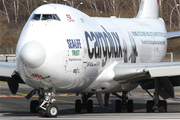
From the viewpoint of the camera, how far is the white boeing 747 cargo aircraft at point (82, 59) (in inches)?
622

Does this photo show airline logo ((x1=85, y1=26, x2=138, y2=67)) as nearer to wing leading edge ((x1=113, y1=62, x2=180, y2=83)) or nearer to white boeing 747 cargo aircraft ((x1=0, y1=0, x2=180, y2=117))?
white boeing 747 cargo aircraft ((x1=0, y1=0, x2=180, y2=117))

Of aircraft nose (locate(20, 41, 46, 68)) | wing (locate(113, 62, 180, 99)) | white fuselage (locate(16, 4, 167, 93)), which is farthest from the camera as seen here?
wing (locate(113, 62, 180, 99))

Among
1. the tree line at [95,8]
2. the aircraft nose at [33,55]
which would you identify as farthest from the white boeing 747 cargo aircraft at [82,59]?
the tree line at [95,8]

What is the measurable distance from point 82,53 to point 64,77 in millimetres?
1379

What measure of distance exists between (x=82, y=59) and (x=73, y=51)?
80 cm

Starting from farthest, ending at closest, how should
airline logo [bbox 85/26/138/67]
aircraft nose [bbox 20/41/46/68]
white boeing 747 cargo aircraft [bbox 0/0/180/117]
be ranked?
airline logo [bbox 85/26/138/67] < white boeing 747 cargo aircraft [bbox 0/0/180/117] < aircraft nose [bbox 20/41/46/68]

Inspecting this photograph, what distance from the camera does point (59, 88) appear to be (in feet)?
55.9

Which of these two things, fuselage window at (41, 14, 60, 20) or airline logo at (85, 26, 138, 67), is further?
airline logo at (85, 26, 138, 67)

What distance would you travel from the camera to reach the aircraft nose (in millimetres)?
15242

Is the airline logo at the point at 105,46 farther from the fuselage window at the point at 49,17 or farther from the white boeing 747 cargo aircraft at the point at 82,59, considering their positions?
the fuselage window at the point at 49,17

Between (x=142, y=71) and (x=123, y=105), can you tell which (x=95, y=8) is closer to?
(x=123, y=105)

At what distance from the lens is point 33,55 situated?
15.2 m

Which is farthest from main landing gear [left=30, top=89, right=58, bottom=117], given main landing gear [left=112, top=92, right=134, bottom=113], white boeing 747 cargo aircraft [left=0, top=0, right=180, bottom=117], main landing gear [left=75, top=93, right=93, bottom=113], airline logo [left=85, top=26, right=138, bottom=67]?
main landing gear [left=112, top=92, right=134, bottom=113]

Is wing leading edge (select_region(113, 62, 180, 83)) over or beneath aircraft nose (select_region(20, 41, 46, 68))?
beneath
